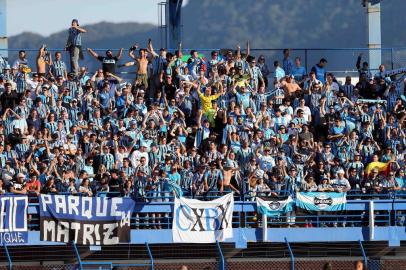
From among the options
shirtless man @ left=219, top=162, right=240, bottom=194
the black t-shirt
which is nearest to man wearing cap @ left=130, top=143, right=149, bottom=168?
shirtless man @ left=219, top=162, right=240, bottom=194

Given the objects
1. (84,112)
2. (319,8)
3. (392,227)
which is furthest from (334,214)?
(319,8)

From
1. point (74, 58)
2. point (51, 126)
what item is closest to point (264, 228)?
point (51, 126)

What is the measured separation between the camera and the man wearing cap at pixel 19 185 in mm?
28344

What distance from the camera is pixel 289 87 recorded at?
3397cm

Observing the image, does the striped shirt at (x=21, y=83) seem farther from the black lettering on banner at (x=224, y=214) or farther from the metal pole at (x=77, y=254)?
the black lettering on banner at (x=224, y=214)

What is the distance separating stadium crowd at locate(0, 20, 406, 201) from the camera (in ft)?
96.2

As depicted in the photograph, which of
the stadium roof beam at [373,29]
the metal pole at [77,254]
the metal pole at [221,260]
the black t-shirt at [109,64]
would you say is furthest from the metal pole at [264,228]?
the stadium roof beam at [373,29]

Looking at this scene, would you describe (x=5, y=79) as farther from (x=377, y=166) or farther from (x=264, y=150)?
(x=377, y=166)

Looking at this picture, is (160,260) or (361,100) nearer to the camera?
(160,260)

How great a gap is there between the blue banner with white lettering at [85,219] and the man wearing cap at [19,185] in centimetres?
52

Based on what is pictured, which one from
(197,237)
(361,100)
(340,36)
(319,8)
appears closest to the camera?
(197,237)

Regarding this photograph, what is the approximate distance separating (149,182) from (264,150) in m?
3.11

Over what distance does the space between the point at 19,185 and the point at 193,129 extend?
5.50 m

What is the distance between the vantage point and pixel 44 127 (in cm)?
3075
